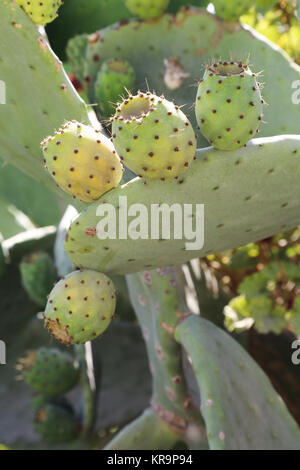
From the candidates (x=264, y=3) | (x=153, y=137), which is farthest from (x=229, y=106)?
(x=264, y=3)

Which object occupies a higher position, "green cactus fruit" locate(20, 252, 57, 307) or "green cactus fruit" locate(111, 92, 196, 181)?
"green cactus fruit" locate(111, 92, 196, 181)

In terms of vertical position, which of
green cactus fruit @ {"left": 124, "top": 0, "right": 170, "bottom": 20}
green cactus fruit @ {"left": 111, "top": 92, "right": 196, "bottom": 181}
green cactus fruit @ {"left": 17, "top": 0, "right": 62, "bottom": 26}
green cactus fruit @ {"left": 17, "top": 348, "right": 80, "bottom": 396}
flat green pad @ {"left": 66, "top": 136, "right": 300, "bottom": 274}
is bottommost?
green cactus fruit @ {"left": 17, "top": 348, "right": 80, "bottom": 396}

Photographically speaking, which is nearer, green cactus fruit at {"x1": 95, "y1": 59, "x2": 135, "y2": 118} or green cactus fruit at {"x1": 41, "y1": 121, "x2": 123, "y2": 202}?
green cactus fruit at {"x1": 41, "y1": 121, "x2": 123, "y2": 202}

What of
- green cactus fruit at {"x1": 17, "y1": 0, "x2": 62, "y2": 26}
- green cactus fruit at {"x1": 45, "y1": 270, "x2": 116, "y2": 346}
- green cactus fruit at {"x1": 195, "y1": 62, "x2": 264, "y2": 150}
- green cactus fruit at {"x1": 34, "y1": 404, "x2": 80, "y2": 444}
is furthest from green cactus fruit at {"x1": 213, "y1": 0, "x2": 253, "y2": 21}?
green cactus fruit at {"x1": 34, "y1": 404, "x2": 80, "y2": 444}

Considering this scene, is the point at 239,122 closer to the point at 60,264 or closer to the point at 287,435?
the point at 287,435

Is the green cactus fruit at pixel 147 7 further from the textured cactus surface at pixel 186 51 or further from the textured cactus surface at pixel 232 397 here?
the textured cactus surface at pixel 232 397

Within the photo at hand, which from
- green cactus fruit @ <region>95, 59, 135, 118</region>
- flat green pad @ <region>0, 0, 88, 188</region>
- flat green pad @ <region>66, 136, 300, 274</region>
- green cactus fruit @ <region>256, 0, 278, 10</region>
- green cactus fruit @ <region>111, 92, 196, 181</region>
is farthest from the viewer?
green cactus fruit @ <region>256, 0, 278, 10</region>

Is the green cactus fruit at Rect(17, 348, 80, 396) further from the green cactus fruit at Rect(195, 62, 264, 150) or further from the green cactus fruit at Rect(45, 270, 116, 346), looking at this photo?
the green cactus fruit at Rect(195, 62, 264, 150)

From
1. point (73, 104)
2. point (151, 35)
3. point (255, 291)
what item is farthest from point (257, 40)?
point (255, 291)
